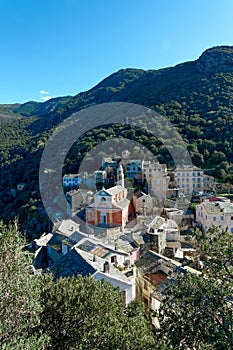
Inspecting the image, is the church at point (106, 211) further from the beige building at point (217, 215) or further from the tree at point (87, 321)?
the tree at point (87, 321)

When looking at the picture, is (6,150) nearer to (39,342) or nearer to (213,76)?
(213,76)

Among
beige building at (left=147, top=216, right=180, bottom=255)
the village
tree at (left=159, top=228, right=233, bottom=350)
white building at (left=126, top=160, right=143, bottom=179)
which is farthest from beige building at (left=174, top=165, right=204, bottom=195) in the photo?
tree at (left=159, top=228, right=233, bottom=350)

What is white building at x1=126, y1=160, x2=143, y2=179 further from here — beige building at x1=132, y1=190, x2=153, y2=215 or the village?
beige building at x1=132, y1=190, x2=153, y2=215

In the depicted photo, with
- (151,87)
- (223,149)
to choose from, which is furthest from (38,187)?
(151,87)

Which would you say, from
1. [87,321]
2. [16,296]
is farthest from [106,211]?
[16,296]

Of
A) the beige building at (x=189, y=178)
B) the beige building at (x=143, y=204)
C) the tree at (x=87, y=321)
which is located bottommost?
the beige building at (x=143, y=204)

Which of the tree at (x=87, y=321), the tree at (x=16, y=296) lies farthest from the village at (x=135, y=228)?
the tree at (x=16, y=296)

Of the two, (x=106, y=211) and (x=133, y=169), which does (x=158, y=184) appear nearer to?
(x=133, y=169)
